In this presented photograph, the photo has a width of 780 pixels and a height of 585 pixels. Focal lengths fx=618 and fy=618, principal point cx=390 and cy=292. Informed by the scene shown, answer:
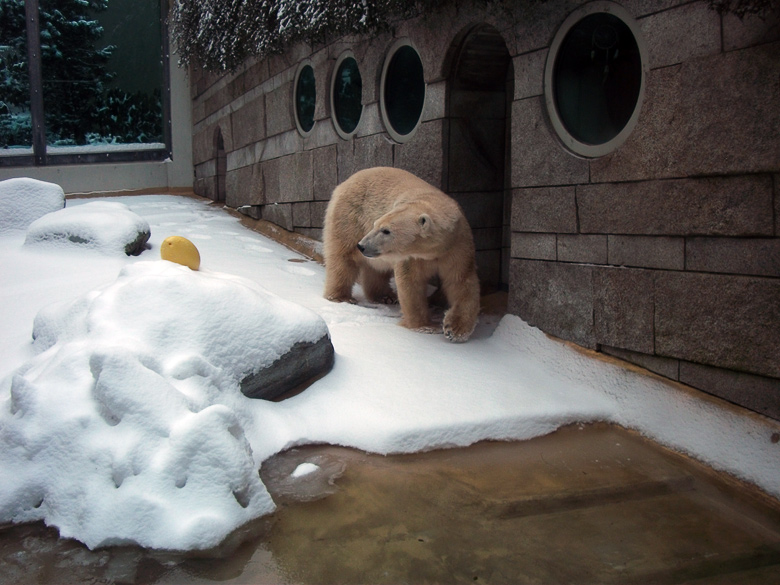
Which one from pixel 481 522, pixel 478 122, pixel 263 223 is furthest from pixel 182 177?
pixel 481 522

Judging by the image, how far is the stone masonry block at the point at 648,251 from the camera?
125 inches

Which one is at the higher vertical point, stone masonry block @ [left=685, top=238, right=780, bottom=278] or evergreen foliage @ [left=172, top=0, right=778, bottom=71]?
evergreen foliage @ [left=172, top=0, right=778, bottom=71]

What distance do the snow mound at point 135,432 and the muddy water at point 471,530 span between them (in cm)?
9

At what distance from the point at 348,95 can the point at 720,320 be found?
4.44 m

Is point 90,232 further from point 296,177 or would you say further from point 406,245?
point 406,245

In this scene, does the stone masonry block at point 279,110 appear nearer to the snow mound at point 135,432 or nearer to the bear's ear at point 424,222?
the bear's ear at point 424,222

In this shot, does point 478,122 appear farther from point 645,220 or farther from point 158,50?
point 158,50

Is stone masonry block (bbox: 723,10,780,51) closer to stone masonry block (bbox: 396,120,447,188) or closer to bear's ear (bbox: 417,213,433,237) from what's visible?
bear's ear (bbox: 417,213,433,237)

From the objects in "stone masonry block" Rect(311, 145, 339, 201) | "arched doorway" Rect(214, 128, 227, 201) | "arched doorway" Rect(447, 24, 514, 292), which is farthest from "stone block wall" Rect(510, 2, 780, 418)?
"arched doorway" Rect(214, 128, 227, 201)

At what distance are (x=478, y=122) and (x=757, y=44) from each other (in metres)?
2.53

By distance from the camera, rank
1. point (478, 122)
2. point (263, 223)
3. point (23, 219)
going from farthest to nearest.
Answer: point (263, 223)
point (23, 219)
point (478, 122)

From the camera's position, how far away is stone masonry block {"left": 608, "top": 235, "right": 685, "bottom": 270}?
3.16m

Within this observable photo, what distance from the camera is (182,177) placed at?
11.4 metres

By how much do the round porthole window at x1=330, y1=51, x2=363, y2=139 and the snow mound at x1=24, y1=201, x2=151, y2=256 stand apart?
7.55 ft
